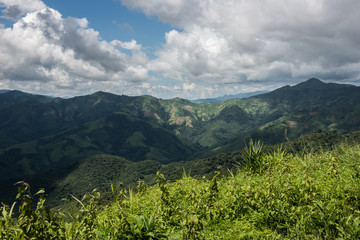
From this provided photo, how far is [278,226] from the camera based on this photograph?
231 inches

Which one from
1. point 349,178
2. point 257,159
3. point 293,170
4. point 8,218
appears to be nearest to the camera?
point 8,218

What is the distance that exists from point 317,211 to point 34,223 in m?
7.29

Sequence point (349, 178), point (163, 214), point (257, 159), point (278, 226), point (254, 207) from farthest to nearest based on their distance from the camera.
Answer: point (257, 159)
point (349, 178)
point (254, 207)
point (163, 214)
point (278, 226)

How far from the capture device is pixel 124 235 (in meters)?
5.45

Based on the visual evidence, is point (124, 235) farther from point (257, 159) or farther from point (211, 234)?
point (257, 159)

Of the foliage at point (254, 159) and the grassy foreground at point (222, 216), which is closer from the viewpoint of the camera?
the grassy foreground at point (222, 216)

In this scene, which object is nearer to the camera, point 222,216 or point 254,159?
point 222,216

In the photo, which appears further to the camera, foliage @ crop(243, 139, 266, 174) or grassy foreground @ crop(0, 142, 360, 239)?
foliage @ crop(243, 139, 266, 174)

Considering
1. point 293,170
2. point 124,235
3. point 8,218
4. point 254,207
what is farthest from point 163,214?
point 293,170

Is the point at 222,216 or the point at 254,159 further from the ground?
the point at 254,159

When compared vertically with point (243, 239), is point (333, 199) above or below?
above

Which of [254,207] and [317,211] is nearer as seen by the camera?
[317,211]

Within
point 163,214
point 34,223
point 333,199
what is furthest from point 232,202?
point 34,223

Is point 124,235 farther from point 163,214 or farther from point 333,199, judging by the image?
point 333,199
